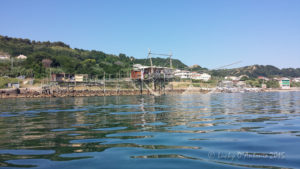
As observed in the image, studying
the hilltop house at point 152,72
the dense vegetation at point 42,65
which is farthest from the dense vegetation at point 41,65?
the hilltop house at point 152,72

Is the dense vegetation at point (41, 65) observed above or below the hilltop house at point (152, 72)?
above

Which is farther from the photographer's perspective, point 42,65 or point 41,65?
point 42,65

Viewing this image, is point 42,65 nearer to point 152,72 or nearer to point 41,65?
point 41,65

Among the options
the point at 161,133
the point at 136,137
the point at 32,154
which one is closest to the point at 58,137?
the point at 32,154

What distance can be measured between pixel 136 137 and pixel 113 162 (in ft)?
8.57

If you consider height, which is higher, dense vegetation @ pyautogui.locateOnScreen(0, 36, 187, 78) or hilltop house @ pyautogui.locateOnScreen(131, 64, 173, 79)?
dense vegetation @ pyautogui.locateOnScreen(0, 36, 187, 78)

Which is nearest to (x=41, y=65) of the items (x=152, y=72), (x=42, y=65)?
(x=42, y=65)

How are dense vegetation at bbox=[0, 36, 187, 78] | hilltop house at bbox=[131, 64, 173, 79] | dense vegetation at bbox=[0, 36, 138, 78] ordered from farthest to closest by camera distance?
1. dense vegetation at bbox=[0, 36, 138, 78]
2. dense vegetation at bbox=[0, 36, 187, 78]
3. hilltop house at bbox=[131, 64, 173, 79]

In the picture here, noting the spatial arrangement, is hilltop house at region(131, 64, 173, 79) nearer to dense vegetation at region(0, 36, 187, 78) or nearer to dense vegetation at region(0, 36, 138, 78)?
dense vegetation at region(0, 36, 187, 78)

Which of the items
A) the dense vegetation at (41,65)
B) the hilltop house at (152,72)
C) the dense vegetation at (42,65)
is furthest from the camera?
the dense vegetation at (41,65)

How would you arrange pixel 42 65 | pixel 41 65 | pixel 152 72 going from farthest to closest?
1. pixel 42 65
2. pixel 41 65
3. pixel 152 72

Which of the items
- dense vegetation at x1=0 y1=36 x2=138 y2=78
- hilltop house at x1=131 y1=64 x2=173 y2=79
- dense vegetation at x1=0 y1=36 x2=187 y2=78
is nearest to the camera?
hilltop house at x1=131 y1=64 x2=173 y2=79

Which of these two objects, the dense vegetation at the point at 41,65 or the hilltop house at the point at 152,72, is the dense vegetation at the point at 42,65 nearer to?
the dense vegetation at the point at 41,65

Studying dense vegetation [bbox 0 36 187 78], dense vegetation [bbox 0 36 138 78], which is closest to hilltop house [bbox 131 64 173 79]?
dense vegetation [bbox 0 36 187 78]
